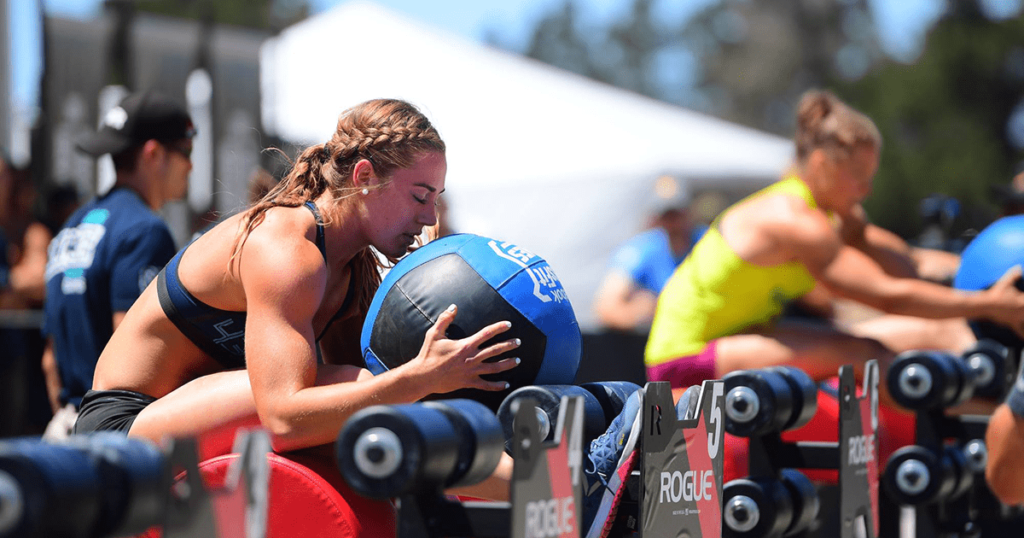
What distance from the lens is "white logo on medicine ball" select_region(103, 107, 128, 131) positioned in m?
4.49

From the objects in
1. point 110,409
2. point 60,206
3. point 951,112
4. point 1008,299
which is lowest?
point 110,409

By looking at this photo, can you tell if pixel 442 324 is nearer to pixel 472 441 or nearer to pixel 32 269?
pixel 472 441

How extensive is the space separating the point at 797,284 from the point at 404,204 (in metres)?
2.46

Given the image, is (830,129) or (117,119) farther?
(830,129)

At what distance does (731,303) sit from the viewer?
4.95m

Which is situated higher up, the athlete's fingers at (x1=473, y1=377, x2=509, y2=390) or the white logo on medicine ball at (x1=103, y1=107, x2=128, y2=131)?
the white logo on medicine ball at (x1=103, y1=107, x2=128, y2=131)

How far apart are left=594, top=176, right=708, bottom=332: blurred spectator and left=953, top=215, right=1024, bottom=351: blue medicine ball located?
396 centimetres

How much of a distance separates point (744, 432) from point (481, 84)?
11332mm

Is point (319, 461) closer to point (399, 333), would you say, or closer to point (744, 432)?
point (399, 333)

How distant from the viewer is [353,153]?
3074 mm

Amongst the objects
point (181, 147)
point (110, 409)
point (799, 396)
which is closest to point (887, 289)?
point (799, 396)

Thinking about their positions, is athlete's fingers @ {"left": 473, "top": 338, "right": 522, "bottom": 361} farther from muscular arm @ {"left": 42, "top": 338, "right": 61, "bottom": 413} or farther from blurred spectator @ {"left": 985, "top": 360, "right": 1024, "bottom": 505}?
muscular arm @ {"left": 42, "top": 338, "right": 61, "bottom": 413}

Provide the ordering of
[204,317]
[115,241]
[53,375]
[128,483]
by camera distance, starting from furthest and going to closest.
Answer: [53,375], [115,241], [204,317], [128,483]

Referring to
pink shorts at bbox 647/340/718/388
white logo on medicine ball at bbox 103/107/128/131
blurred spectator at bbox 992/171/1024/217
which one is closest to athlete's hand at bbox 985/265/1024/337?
blurred spectator at bbox 992/171/1024/217
